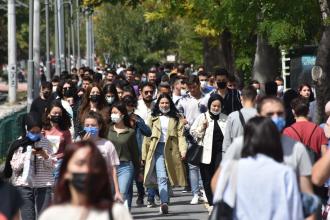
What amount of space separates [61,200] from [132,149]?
23.3 ft

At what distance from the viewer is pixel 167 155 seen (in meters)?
16.0

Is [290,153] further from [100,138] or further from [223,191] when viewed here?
[100,138]

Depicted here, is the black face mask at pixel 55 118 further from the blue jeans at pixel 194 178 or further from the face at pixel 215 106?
the blue jeans at pixel 194 178

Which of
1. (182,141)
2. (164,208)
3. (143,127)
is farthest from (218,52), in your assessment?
(143,127)

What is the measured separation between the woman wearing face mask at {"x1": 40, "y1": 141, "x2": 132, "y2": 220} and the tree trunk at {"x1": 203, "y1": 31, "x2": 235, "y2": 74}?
30.6 m

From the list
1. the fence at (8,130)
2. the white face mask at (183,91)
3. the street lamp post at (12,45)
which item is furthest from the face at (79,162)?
the street lamp post at (12,45)

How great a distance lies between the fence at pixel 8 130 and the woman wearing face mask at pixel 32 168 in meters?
9.81

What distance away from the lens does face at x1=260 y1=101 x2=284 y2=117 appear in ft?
26.6

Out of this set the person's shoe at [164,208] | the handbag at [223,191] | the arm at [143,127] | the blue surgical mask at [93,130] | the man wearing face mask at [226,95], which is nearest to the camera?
the handbag at [223,191]

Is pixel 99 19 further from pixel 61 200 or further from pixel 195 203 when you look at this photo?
pixel 61 200

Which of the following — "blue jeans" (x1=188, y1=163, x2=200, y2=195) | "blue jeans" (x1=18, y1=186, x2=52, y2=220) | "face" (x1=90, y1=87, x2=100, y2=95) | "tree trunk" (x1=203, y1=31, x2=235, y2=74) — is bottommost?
"blue jeans" (x1=188, y1=163, x2=200, y2=195)

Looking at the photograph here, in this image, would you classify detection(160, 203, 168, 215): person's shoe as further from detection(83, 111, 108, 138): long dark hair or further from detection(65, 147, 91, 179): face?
detection(65, 147, 91, 179): face

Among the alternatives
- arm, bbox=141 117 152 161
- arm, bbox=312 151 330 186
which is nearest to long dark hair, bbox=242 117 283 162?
arm, bbox=312 151 330 186

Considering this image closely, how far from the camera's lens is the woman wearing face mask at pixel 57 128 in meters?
12.5
